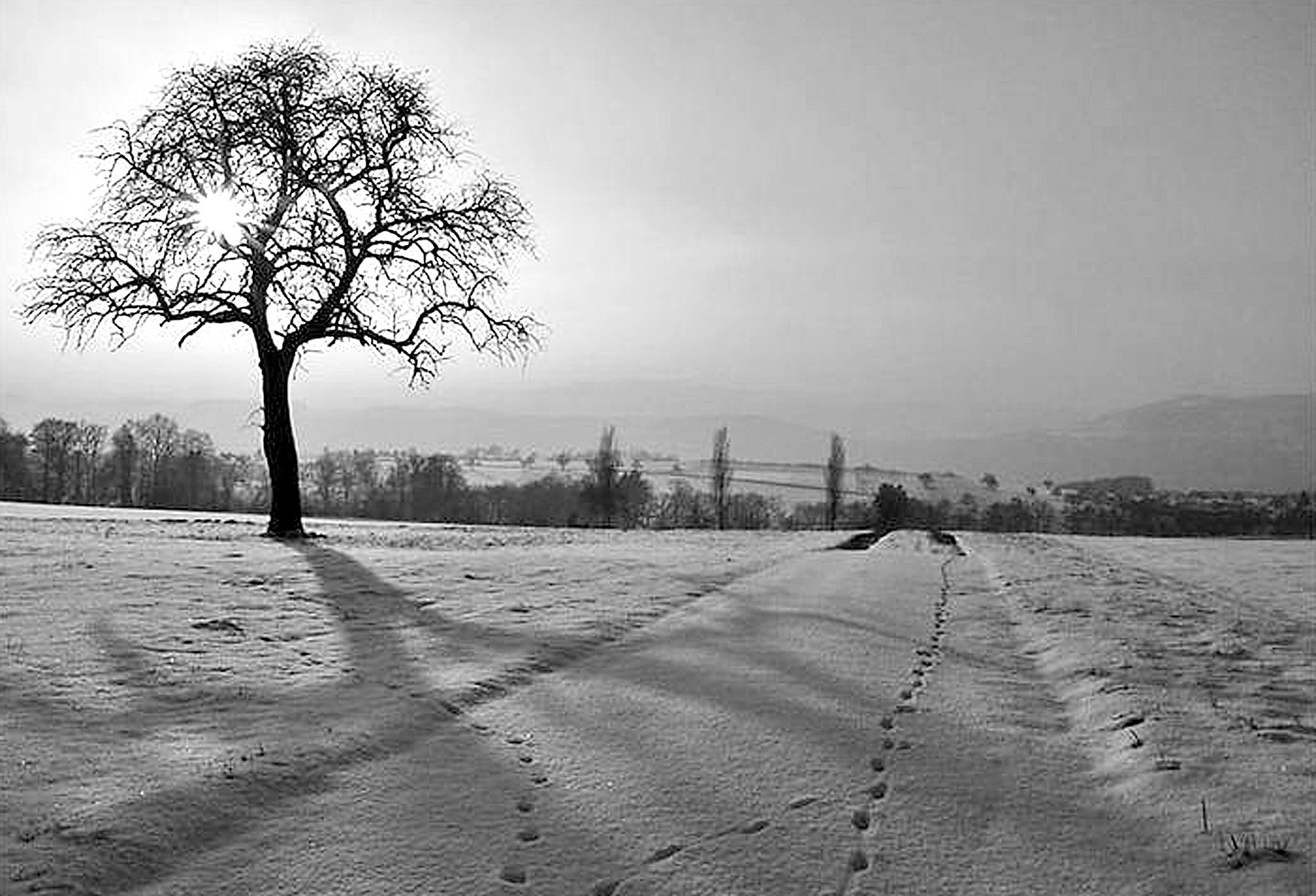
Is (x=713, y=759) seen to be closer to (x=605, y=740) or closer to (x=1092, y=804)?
(x=605, y=740)

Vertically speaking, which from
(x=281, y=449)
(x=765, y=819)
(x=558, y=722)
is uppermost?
(x=281, y=449)

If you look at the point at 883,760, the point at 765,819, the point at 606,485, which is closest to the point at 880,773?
the point at 883,760

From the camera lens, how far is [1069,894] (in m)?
5.12

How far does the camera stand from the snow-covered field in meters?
5.16

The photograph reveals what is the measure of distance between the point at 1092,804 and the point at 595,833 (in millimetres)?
3532

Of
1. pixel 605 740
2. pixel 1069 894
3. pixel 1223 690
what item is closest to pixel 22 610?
pixel 605 740

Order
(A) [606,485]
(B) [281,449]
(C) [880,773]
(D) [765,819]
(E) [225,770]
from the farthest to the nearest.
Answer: (A) [606,485] < (B) [281,449] < (C) [880,773] < (E) [225,770] < (D) [765,819]

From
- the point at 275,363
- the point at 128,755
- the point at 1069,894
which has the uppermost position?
the point at 275,363

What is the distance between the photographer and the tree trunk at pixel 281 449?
25.0 meters

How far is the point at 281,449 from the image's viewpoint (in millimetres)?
25531

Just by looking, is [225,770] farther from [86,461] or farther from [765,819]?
[86,461]

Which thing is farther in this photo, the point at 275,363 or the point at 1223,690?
the point at 275,363

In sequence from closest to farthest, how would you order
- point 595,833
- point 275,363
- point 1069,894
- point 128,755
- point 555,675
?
point 1069,894 < point 595,833 < point 128,755 < point 555,675 < point 275,363

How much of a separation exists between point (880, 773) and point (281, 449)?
22278 millimetres
